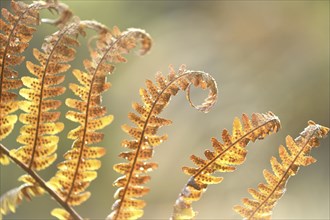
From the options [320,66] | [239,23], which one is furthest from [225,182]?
[239,23]

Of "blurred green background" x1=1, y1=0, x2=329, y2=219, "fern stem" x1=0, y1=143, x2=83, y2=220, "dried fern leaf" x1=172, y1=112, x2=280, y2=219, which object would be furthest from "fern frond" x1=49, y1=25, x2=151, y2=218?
"blurred green background" x1=1, y1=0, x2=329, y2=219

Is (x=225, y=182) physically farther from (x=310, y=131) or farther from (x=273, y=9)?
(x=310, y=131)

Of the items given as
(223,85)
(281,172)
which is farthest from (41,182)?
(223,85)

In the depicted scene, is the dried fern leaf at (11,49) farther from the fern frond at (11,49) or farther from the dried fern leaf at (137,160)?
the dried fern leaf at (137,160)

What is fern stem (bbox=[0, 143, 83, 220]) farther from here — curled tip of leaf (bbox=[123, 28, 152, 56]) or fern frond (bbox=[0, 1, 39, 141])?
curled tip of leaf (bbox=[123, 28, 152, 56])

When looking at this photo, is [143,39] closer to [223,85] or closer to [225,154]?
[225,154]
